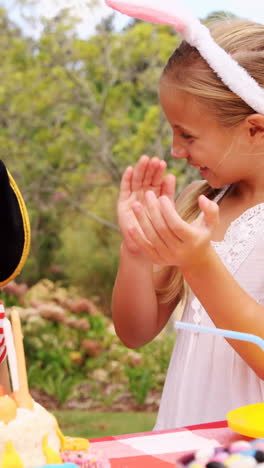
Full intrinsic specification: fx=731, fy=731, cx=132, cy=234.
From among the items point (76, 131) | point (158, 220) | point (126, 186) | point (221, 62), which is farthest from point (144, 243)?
point (76, 131)

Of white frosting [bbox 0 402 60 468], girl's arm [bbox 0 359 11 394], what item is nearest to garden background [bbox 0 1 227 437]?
girl's arm [bbox 0 359 11 394]

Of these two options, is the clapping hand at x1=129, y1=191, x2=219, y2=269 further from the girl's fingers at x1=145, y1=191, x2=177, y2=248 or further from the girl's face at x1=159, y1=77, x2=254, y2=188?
the girl's face at x1=159, y1=77, x2=254, y2=188

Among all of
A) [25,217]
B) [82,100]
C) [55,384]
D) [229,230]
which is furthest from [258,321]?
[82,100]

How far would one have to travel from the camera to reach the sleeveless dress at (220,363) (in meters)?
1.78

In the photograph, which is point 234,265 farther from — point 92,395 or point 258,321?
point 92,395

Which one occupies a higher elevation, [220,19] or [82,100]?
[82,100]

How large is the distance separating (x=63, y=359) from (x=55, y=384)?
0.64 ft

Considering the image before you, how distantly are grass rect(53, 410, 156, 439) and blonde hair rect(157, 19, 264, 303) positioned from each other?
3.50 metres

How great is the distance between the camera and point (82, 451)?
1.17m

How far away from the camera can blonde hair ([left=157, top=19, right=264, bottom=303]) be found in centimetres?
173

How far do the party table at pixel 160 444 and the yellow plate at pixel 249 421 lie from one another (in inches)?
2.1

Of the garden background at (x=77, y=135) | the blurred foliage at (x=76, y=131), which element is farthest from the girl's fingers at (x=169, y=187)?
the blurred foliage at (x=76, y=131)

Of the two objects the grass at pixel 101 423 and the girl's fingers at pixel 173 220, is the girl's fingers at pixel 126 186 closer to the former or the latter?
the girl's fingers at pixel 173 220

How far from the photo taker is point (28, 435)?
1.08 m
